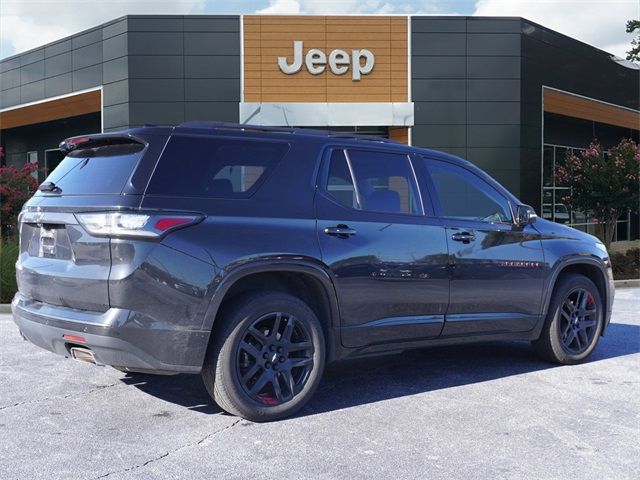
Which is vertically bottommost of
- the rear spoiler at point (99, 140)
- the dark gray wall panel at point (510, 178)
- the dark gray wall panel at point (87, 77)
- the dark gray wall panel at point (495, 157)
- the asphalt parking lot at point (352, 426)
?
the asphalt parking lot at point (352, 426)

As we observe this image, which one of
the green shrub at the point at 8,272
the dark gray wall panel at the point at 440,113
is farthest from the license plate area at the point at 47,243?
the dark gray wall panel at the point at 440,113

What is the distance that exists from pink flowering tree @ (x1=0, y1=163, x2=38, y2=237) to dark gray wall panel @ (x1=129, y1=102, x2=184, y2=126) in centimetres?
528

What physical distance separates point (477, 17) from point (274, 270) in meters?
16.0

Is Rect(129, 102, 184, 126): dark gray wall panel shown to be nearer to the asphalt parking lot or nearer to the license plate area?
the asphalt parking lot

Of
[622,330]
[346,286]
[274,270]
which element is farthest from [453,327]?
[622,330]

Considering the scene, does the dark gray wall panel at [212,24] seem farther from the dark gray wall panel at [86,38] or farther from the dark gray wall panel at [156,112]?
the dark gray wall panel at [86,38]

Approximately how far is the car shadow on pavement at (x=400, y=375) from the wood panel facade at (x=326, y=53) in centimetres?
1209

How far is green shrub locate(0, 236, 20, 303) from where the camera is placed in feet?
32.6

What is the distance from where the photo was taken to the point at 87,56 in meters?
19.4

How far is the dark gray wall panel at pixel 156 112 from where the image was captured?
1816 centimetres

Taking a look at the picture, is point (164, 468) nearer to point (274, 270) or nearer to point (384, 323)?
point (274, 270)

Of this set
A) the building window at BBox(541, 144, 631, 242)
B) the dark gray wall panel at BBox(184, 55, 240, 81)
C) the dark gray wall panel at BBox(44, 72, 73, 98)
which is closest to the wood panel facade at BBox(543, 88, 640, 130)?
the building window at BBox(541, 144, 631, 242)

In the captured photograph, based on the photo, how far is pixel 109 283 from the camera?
3.96 metres

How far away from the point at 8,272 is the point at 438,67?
12.4 m
